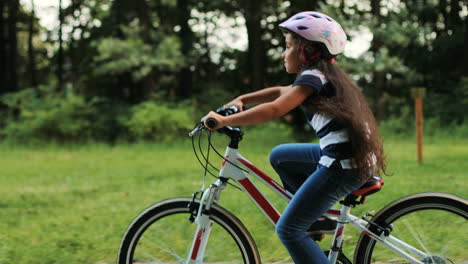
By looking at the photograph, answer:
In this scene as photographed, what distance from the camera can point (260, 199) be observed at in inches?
104

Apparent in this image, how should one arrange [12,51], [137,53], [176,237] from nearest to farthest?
[176,237], [137,53], [12,51]

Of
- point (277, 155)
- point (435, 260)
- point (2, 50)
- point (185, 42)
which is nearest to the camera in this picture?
point (435, 260)

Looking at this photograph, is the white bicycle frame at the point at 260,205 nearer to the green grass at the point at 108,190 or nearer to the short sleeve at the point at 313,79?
the short sleeve at the point at 313,79

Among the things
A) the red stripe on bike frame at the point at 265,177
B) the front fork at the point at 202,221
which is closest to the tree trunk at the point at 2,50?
the front fork at the point at 202,221

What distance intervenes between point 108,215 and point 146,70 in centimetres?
1035

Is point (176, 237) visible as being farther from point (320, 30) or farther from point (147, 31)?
point (147, 31)

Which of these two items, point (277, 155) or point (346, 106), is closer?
point (346, 106)

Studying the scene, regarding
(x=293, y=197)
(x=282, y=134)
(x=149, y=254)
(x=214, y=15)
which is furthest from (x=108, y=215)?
(x=214, y=15)

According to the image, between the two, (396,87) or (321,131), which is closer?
(321,131)

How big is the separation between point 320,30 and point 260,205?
3.07 ft

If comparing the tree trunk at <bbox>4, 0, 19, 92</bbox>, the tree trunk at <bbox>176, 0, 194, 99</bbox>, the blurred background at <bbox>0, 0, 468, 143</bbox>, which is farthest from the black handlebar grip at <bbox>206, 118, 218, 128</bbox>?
the tree trunk at <bbox>4, 0, 19, 92</bbox>

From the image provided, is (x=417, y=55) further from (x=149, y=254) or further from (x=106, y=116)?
(x=149, y=254)

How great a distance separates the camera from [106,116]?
16.2 metres

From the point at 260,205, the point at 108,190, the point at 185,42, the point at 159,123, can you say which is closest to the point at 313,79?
the point at 260,205
